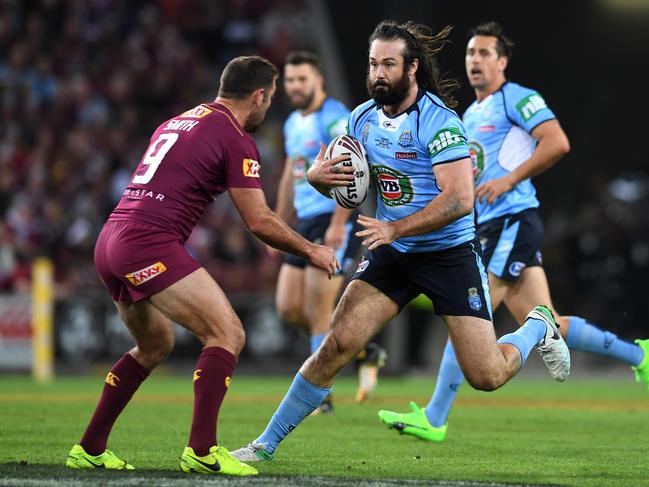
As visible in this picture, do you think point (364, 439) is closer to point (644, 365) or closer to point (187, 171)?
point (644, 365)

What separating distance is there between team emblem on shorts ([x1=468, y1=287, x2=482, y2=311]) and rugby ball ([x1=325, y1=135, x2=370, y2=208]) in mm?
810

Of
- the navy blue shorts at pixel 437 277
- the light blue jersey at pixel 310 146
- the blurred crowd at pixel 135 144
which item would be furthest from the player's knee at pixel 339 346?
the blurred crowd at pixel 135 144

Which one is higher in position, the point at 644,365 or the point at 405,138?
the point at 405,138

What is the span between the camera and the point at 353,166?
6.52 meters

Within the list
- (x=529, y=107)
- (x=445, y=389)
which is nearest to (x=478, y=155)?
(x=529, y=107)

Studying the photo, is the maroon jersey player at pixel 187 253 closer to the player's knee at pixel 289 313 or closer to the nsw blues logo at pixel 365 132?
the nsw blues logo at pixel 365 132

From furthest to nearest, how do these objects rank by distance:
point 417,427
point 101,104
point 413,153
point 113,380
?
Result: point 101,104, point 417,427, point 413,153, point 113,380

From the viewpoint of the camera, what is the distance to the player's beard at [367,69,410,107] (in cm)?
646

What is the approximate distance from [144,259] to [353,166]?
1301mm

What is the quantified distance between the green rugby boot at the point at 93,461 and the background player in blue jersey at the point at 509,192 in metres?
2.38

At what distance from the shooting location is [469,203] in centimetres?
629

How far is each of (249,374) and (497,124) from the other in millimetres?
8251

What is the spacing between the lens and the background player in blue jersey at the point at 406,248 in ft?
21.2

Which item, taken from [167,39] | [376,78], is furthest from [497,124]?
[167,39]
